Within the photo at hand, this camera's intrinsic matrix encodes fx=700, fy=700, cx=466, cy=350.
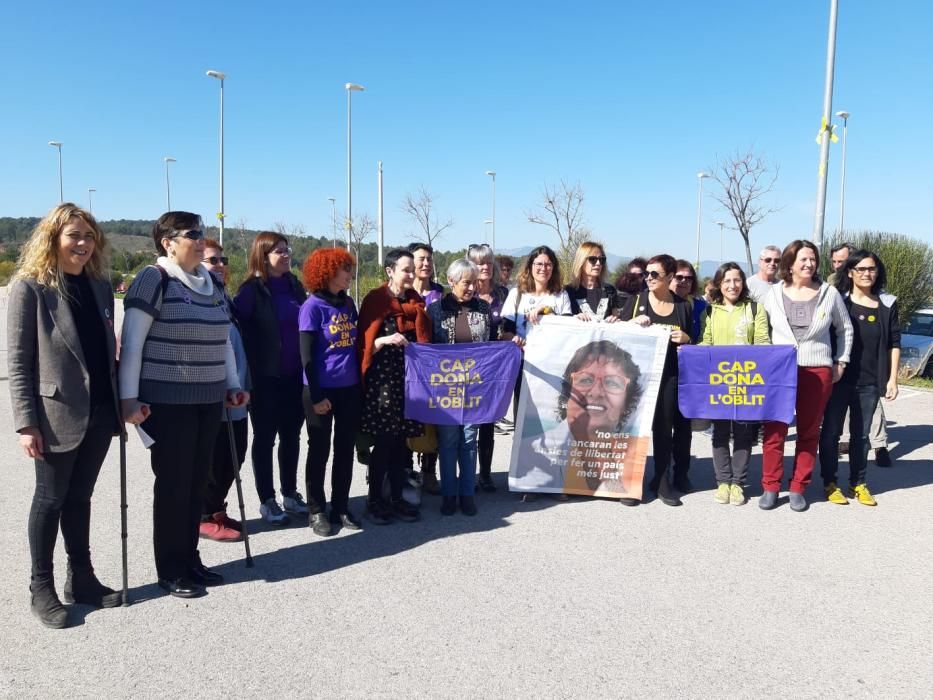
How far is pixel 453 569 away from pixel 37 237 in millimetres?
2943

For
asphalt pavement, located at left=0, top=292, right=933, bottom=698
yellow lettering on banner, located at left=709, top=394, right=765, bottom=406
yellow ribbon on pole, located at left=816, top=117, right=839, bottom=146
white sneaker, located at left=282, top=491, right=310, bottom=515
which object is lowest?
asphalt pavement, located at left=0, top=292, right=933, bottom=698

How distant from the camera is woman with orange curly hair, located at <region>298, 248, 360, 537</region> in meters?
4.75

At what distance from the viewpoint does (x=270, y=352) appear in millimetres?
5000

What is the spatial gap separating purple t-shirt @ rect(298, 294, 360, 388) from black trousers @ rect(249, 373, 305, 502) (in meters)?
0.39

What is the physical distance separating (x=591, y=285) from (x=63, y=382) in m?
4.51

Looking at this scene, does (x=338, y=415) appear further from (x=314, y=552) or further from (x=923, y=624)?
(x=923, y=624)

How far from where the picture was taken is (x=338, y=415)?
489 centimetres

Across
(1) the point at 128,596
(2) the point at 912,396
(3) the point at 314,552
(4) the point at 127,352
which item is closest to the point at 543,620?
(3) the point at 314,552

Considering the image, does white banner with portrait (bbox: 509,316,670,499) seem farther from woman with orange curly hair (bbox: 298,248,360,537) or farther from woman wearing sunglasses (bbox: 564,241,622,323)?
woman with orange curly hair (bbox: 298,248,360,537)

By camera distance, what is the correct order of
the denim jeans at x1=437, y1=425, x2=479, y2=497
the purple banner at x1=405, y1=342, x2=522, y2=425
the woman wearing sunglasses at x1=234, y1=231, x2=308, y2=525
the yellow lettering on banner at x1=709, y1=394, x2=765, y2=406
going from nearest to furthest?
the woman wearing sunglasses at x1=234, y1=231, x2=308, y2=525, the purple banner at x1=405, y1=342, x2=522, y2=425, the denim jeans at x1=437, y1=425, x2=479, y2=497, the yellow lettering on banner at x1=709, y1=394, x2=765, y2=406

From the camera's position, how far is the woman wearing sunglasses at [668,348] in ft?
18.8

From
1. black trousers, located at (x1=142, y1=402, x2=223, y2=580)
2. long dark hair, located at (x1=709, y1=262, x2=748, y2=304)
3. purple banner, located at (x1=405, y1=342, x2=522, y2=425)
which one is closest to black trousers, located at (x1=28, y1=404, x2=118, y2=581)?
black trousers, located at (x1=142, y1=402, x2=223, y2=580)

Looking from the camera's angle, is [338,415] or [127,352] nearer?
[127,352]

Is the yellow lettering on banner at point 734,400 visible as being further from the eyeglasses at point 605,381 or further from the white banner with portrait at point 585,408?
the eyeglasses at point 605,381
